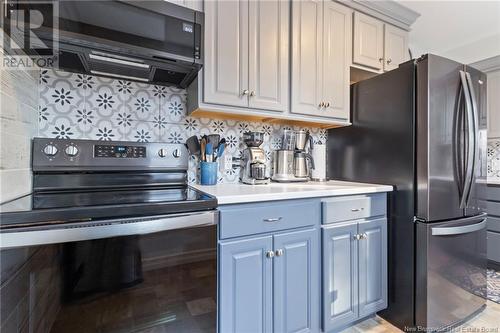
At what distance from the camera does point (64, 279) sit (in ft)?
2.64

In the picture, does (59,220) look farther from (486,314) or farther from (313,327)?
(486,314)

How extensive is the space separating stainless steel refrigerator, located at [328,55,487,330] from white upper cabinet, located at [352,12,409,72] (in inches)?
12.5

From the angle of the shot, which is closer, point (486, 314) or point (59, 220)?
point (59, 220)

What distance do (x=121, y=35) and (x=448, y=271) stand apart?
7.43ft

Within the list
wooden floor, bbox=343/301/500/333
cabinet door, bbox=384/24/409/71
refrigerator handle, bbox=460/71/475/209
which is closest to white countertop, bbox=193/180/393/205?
refrigerator handle, bbox=460/71/475/209

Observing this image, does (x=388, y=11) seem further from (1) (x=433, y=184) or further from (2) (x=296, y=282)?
(2) (x=296, y=282)

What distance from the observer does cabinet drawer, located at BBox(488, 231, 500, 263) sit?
237 centimetres

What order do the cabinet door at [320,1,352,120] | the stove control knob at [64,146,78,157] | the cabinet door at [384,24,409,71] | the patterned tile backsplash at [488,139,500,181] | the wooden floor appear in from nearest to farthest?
the stove control knob at [64,146,78,157] < the wooden floor < the cabinet door at [320,1,352,120] < the cabinet door at [384,24,409,71] < the patterned tile backsplash at [488,139,500,181]

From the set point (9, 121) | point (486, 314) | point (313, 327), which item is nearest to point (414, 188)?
point (313, 327)

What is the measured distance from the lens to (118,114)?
146 centimetres

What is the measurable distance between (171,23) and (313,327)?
1783 millimetres

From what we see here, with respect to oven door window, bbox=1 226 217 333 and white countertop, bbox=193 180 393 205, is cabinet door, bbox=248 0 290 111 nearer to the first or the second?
white countertop, bbox=193 180 393 205

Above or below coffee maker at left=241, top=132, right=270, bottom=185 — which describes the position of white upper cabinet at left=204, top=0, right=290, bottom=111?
above

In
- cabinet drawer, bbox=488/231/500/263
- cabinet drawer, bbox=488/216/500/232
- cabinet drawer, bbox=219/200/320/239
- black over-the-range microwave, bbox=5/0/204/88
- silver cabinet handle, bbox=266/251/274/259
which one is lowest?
cabinet drawer, bbox=488/231/500/263
